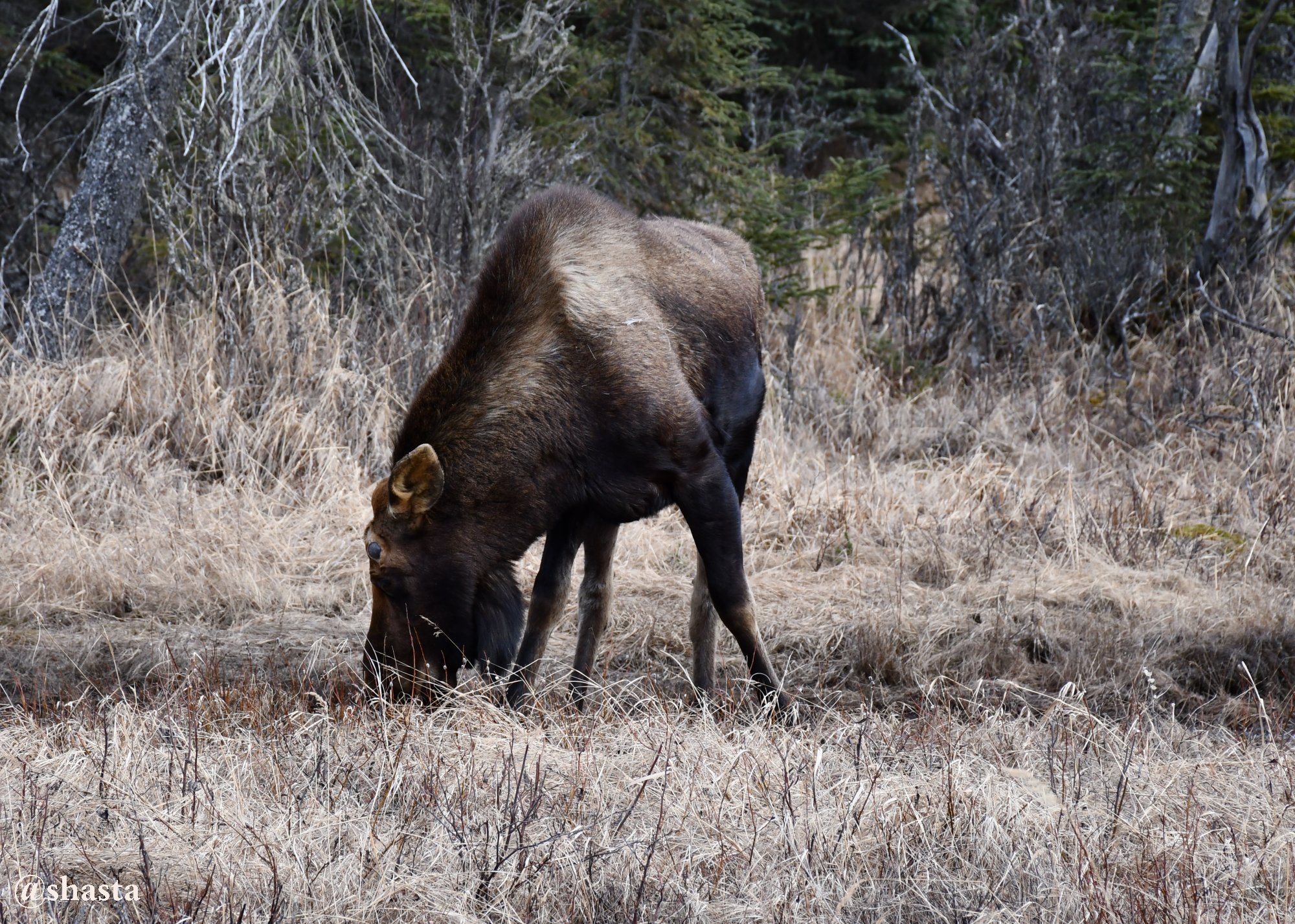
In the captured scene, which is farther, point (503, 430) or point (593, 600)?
point (593, 600)

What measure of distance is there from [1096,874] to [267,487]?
6027 mm

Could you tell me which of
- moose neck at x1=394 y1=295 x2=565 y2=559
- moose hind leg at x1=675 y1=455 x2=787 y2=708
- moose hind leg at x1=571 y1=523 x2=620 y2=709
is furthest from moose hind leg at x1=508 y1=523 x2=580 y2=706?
moose hind leg at x1=675 y1=455 x2=787 y2=708

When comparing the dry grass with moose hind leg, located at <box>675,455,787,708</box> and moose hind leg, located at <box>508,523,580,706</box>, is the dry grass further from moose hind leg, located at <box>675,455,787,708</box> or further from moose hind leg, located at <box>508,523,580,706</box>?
moose hind leg, located at <box>508,523,580,706</box>

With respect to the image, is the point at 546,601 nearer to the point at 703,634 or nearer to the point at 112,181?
the point at 703,634

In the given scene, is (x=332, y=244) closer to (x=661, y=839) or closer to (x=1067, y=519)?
(x=1067, y=519)

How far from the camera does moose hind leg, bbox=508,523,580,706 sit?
204 inches

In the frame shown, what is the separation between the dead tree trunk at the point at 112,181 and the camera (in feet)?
29.6

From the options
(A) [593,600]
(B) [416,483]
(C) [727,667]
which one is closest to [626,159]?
(C) [727,667]

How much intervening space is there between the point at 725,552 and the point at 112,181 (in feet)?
21.9

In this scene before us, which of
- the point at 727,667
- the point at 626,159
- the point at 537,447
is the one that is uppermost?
the point at 626,159

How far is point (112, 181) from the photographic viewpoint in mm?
9211

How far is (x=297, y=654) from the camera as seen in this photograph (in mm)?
5633

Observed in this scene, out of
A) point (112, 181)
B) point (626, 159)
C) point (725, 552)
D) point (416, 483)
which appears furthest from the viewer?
point (626, 159)

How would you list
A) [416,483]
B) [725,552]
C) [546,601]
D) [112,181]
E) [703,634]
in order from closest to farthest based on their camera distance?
[416,483] < [725,552] < [546,601] < [703,634] < [112,181]
